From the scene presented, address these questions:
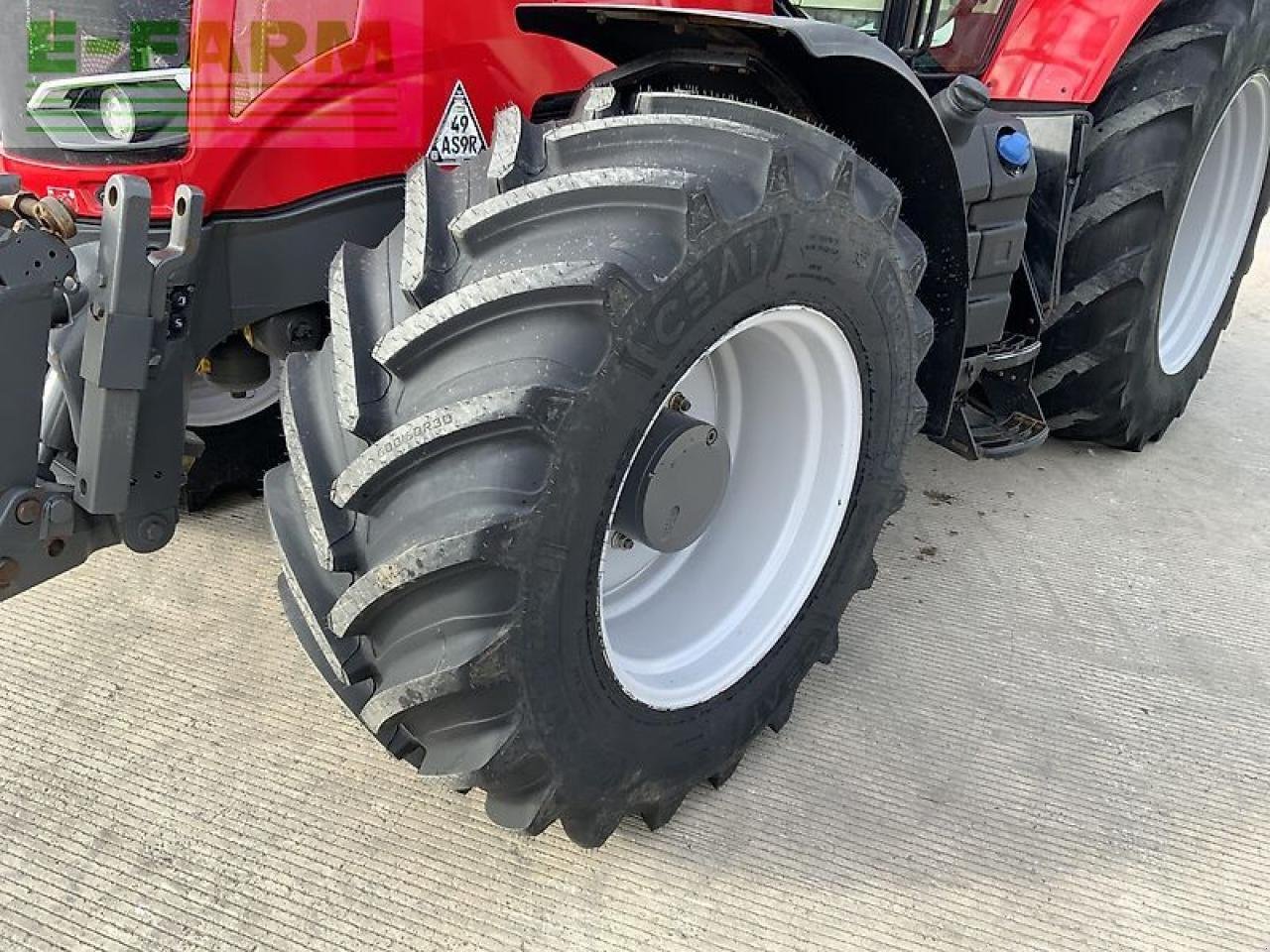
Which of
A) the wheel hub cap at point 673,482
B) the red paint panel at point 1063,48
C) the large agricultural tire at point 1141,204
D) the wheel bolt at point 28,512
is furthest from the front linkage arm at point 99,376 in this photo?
the large agricultural tire at point 1141,204

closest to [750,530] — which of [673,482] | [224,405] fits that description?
[673,482]

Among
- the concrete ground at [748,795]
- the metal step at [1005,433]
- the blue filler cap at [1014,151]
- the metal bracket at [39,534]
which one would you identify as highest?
the blue filler cap at [1014,151]

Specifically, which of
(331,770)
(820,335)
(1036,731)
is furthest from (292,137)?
(1036,731)

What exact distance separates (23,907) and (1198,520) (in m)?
2.82

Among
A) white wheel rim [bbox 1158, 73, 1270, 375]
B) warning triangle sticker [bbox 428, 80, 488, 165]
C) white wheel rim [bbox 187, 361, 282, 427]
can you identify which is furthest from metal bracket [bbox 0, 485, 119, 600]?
white wheel rim [bbox 1158, 73, 1270, 375]

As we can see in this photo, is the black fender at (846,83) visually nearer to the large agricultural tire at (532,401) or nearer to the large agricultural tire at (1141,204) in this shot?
the large agricultural tire at (532,401)

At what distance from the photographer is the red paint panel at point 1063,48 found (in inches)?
95.0

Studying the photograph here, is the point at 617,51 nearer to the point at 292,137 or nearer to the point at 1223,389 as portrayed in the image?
the point at 292,137

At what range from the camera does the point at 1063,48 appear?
2.45m

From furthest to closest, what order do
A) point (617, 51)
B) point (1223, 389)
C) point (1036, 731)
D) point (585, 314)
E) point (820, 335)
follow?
point (1223, 389), point (1036, 731), point (617, 51), point (820, 335), point (585, 314)

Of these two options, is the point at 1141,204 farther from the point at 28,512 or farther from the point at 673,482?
the point at 28,512

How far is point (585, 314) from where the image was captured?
1259 millimetres

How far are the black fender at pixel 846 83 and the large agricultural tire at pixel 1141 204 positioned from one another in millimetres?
760

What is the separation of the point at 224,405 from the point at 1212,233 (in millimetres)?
3006
